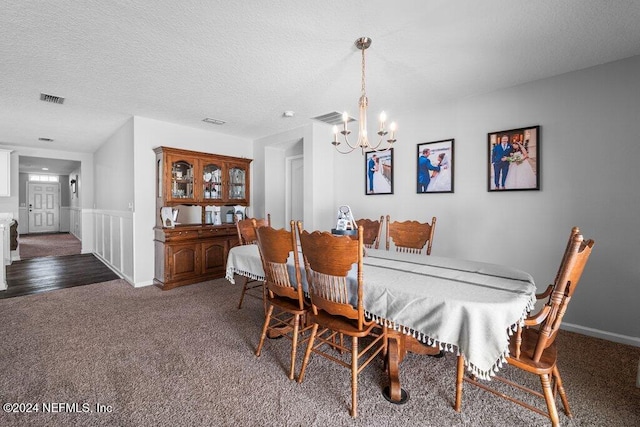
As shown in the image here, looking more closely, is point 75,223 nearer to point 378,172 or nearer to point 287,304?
point 378,172

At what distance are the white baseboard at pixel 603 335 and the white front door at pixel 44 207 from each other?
1514 cm

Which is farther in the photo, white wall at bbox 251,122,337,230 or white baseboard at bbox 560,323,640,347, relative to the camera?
white wall at bbox 251,122,337,230

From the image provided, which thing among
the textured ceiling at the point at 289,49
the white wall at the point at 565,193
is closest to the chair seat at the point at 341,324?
the textured ceiling at the point at 289,49

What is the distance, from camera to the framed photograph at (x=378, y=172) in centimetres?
390

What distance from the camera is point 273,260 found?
2.01m

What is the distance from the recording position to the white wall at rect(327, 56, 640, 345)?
8.10 ft

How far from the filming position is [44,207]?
36.4 feet

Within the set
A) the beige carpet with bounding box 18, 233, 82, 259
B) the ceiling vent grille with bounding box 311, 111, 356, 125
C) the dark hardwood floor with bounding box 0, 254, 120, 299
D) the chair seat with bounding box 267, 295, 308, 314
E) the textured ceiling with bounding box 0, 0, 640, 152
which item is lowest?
the dark hardwood floor with bounding box 0, 254, 120, 299

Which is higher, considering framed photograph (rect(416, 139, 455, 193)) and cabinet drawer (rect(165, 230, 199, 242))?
framed photograph (rect(416, 139, 455, 193))

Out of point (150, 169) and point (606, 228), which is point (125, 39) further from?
point (606, 228)

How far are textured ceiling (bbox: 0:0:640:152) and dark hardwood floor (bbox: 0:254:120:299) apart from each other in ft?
7.87

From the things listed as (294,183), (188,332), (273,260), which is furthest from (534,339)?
(294,183)

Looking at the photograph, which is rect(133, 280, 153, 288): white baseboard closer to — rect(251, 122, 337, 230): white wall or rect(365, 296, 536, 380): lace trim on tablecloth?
rect(251, 122, 337, 230): white wall

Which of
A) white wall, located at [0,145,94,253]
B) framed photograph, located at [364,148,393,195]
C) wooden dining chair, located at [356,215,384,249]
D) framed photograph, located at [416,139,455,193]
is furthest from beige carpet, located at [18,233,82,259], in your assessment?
framed photograph, located at [416,139,455,193]
